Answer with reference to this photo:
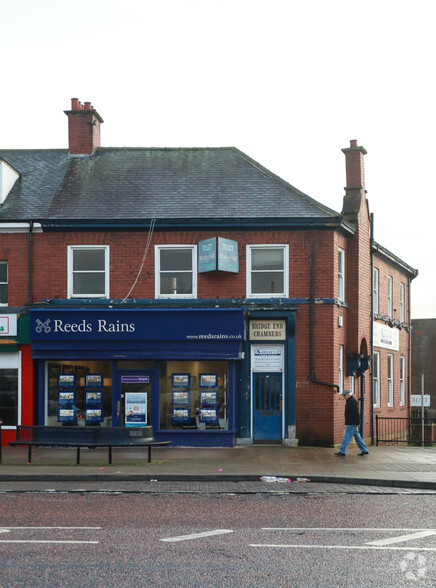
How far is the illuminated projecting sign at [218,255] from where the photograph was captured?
20.6m

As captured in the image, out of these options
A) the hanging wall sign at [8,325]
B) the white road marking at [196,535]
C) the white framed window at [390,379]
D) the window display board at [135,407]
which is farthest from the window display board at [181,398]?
the white road marking at [196,535]

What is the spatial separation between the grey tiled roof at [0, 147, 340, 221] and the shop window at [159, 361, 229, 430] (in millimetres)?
4111

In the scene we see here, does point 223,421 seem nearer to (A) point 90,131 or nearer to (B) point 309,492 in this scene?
(B) point 309,492

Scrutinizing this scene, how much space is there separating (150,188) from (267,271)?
4.39 metres

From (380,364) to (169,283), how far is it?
9249 mm

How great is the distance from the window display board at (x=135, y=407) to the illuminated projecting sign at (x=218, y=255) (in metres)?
3.80

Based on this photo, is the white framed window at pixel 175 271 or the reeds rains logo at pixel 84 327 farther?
the white framed window at pixel 175 271

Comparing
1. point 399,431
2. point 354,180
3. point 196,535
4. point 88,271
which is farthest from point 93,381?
point 196,535

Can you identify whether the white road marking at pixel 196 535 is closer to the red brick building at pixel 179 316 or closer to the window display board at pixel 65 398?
the red brick building at pixel 179 316

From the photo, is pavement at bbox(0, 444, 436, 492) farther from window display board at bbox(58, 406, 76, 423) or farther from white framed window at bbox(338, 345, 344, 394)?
white framed window at bbox(338, 345, 344, 394)

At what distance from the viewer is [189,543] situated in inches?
335

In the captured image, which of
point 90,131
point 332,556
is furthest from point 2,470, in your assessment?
point 90,131

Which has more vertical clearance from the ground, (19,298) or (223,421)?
(19,298)

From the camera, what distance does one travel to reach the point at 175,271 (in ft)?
70.3
